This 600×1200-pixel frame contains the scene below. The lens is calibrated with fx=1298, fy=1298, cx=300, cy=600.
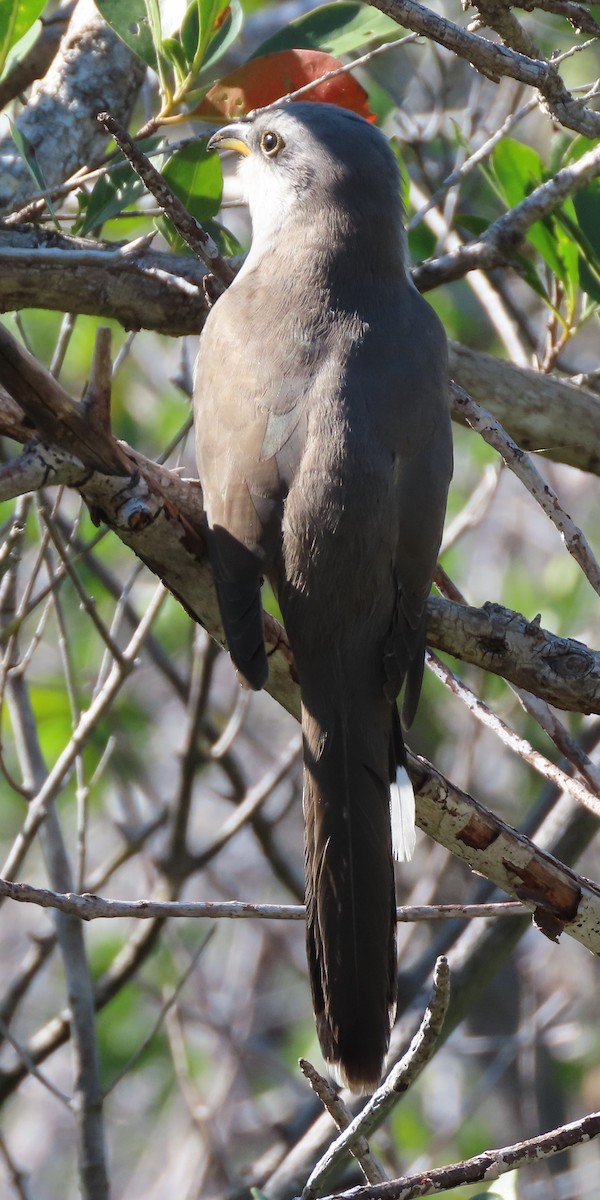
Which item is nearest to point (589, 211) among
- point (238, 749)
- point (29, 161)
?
point (29, 161)

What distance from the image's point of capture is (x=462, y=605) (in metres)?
3.44

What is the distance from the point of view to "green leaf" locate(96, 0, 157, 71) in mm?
3721

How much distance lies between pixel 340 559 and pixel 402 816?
0.65 metres

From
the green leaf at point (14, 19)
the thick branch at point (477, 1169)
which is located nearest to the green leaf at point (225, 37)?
the green leaf at point (14, 19)

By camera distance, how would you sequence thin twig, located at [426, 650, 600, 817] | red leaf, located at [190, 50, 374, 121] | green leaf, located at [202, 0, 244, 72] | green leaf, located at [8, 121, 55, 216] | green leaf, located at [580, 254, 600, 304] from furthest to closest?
green leaf, located at [580, 254, 600, 304] → red leaf, located at [190, 50, 374, 121] → green leaf, located at [202, 0, 244, 72] → green leaf, located at [8, 121, 55, 216] → thin twig, located at [426, 650, 600, 817]

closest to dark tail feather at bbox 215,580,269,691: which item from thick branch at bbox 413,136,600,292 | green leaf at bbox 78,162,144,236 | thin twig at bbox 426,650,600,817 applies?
thin twig at bbox 426,650,600,817

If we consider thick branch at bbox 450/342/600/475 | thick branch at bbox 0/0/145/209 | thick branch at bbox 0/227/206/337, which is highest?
thick branch at bbox 0/0/145/209

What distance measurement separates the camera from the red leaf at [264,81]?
13.1ft

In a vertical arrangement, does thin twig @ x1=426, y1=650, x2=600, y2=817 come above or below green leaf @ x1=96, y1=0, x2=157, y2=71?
below

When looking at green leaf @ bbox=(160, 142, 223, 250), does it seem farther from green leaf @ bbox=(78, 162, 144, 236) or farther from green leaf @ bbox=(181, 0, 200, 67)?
green leaf @ bbox=(181, 0, 200, 67)

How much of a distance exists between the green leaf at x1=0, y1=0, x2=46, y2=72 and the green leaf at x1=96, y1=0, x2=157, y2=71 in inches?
7.8

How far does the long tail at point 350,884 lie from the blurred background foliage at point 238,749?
3.69 ft

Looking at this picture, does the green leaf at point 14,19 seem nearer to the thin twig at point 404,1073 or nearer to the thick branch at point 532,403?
the thick branch at point 532,403

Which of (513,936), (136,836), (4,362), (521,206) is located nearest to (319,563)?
(4,362)
